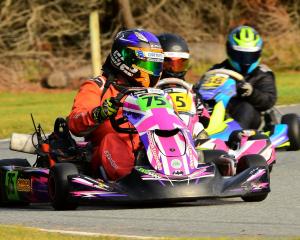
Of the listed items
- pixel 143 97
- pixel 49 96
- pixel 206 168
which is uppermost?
pixel 143 97

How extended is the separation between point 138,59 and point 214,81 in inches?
136

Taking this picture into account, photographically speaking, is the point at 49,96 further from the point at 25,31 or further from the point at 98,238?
the point at 98,238

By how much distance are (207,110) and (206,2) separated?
16.9 m

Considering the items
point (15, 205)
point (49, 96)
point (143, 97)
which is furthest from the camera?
point (49, 96)

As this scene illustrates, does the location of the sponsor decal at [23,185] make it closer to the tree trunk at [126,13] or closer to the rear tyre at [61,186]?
the rear tyre at [61,186]

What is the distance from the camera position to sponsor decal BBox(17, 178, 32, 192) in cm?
Result: 834

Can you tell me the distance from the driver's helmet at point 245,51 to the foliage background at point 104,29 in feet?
41.0

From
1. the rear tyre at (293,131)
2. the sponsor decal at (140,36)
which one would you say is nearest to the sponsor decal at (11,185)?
the sponsor decal at (140,36)

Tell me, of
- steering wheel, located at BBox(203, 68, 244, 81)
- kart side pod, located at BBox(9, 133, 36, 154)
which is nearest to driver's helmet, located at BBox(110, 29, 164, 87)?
kart side pod, located at BBox(9, 133, 36, 154)

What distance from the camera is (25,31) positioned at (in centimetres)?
2602

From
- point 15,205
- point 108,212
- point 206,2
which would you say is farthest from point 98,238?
point 206,2

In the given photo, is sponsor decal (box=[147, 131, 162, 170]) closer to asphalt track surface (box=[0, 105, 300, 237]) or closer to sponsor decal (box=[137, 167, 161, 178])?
sponsor decal (box=[137, 167, 161, 178])

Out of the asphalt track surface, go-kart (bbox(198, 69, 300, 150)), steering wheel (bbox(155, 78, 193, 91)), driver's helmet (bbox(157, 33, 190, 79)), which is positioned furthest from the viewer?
go-kart (bbox(198, 69, 300, 150))

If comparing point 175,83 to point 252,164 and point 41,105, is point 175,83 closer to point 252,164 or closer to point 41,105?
point 252,164
